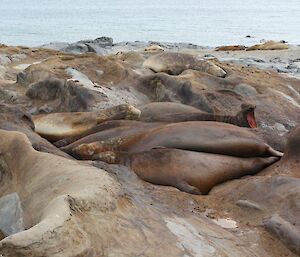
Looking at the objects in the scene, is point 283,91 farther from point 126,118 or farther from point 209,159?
point 209,159

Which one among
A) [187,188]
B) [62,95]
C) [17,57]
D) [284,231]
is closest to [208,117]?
[187,188]

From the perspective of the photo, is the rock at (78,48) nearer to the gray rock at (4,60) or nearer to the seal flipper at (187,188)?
the gray rock at (4,60)

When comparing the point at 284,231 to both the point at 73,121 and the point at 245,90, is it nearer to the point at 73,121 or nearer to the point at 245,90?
the point at 73,121

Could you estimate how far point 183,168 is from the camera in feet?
16.6

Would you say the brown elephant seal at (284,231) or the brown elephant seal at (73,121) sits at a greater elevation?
the brown elephant seal at (284,231)

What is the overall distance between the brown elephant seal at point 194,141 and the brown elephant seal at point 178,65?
4403 mm

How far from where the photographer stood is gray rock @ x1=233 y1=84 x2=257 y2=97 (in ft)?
29.1

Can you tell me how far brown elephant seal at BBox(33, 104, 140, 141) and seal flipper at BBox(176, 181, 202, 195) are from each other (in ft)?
5.78

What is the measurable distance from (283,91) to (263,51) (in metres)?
11.1

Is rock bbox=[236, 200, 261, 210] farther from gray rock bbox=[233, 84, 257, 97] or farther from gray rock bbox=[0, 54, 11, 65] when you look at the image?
gray rock bbox=[0, 54, 11, 65]

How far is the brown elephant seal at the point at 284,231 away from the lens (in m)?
3.75

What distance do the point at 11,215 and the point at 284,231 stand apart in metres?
1.82

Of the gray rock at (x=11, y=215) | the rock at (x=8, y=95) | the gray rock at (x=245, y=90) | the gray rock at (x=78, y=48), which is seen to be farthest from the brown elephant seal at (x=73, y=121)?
the gray rock at (x=78, y=48)

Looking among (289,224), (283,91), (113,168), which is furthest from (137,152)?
(283,91)
